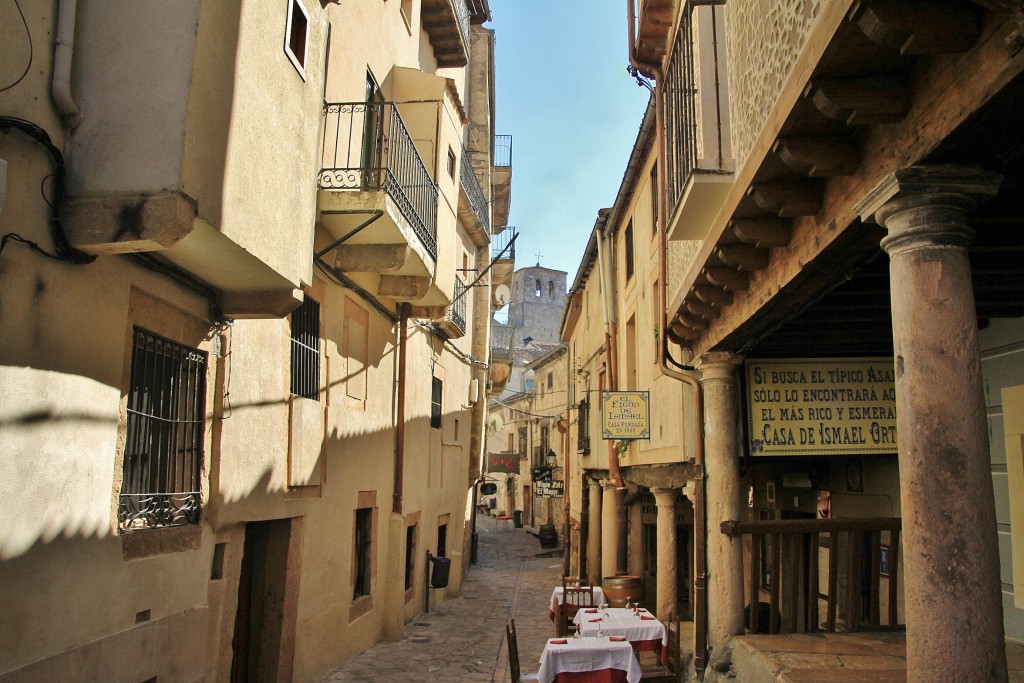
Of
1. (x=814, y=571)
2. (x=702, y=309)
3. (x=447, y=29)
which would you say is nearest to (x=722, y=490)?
(x=814, y=571)

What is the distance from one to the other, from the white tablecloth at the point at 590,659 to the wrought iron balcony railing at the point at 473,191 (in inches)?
400

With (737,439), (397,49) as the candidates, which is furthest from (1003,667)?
(397,49)

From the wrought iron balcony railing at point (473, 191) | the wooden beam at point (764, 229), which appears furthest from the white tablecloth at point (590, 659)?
the wrought iron balcony railing at point (473, 191)

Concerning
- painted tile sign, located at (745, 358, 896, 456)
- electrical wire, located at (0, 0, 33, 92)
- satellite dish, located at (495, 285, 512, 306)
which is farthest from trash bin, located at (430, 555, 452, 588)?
electrical wire, located at (0, 0, 33, 92)

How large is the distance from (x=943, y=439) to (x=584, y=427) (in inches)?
636

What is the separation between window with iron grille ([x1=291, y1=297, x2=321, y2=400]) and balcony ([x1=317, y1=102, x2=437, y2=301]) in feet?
2.25

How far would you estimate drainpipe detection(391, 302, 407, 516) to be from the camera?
12.1m

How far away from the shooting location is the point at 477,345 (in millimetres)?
22172

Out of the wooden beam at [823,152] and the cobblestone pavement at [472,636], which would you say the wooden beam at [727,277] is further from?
the cobblestone pavement at [472,636]

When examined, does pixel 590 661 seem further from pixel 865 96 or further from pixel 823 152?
pixel 865 96

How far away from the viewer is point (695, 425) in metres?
8.66

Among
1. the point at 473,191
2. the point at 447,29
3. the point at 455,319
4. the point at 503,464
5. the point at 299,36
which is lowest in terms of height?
the point at 503,464

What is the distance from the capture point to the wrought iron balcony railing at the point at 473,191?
53.6 feet

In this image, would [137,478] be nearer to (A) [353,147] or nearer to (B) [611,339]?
(A) [353,147]
